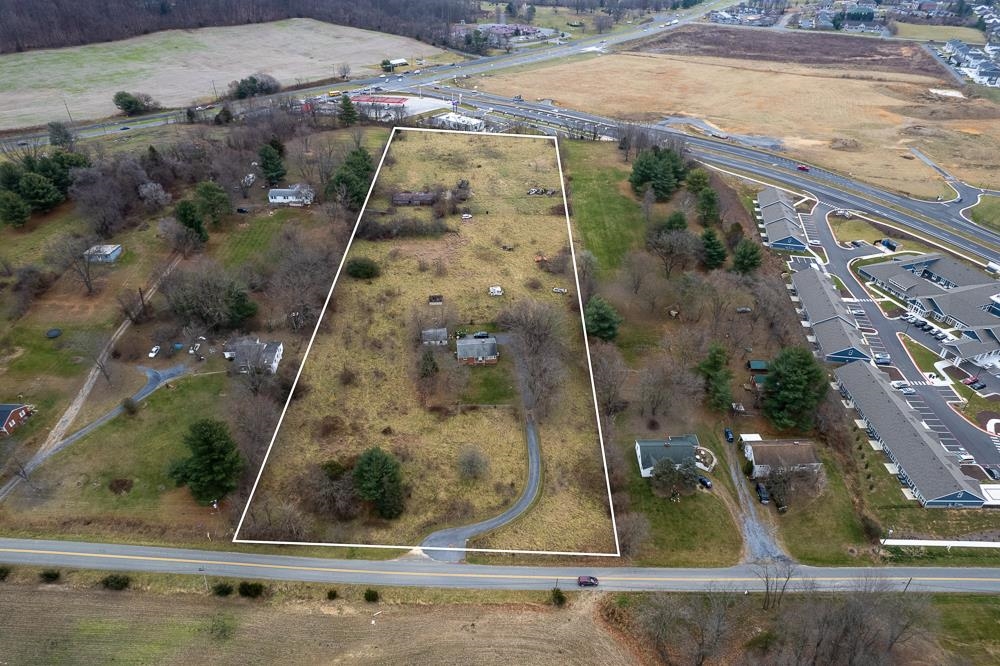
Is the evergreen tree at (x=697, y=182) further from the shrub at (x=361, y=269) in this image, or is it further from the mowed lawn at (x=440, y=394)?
the shrub at (x=361, y=269)

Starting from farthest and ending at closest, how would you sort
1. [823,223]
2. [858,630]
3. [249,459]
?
[823,223]
[249,459]
[858,630]

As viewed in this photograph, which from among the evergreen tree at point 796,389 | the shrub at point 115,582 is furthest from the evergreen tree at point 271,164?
the evergreen tree at point 796,389

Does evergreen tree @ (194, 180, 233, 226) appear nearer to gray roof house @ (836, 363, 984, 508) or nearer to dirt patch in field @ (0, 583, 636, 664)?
dirt patch in field @ (0, 583, 636, 664)

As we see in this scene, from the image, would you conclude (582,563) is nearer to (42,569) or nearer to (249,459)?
(249,459)

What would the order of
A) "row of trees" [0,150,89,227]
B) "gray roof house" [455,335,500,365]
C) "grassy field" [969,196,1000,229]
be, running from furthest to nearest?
1. "grassy field" [969,196,1000,229]
2. "row of trees" [0,150,89,227]
3. "gray roof house" [455,335,500,365]

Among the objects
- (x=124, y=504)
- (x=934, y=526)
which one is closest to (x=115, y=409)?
(x=124, y=504)

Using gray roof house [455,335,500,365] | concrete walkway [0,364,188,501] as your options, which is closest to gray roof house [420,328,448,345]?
gray roof house [455,335,500,365]

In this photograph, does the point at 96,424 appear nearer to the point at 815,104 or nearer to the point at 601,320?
the point at 601,320
